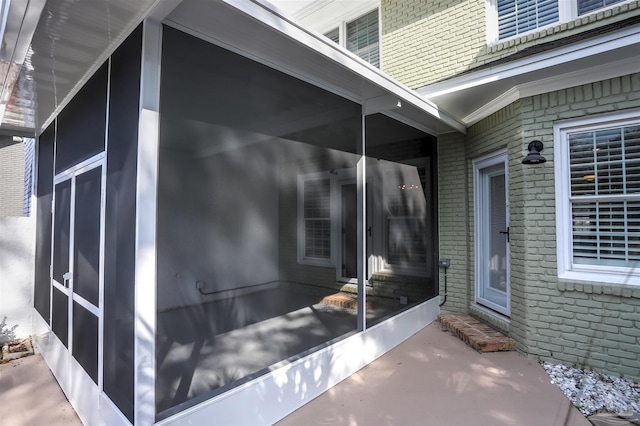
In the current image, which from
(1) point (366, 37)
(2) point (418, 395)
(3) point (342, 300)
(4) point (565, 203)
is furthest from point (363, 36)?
(2) point (418, 395)

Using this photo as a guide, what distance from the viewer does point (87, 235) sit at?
9.10ft

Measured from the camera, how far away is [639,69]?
3.23 metres

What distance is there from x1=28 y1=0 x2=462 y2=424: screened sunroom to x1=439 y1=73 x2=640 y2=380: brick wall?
1.07 m

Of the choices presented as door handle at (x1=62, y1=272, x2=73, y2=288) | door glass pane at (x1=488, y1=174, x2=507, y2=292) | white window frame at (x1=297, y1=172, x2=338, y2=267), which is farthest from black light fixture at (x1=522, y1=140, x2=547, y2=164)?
door handle at (x1=62, y1=272, x2=73, y2=288)

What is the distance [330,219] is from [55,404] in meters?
4.63

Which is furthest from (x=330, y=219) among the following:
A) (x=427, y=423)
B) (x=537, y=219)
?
(x=427, y=423)

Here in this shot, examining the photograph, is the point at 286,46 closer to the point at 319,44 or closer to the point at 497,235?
the point at 319,44

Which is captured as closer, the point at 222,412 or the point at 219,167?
the point at 222,412

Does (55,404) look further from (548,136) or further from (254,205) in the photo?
(548,136)

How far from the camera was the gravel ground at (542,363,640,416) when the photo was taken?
2826mm

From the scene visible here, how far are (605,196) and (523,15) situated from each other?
2.85 meters

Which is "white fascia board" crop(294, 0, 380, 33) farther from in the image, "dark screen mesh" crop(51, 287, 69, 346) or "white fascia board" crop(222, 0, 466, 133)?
"dark screen mesh" crop(51, 287, 69, 346)

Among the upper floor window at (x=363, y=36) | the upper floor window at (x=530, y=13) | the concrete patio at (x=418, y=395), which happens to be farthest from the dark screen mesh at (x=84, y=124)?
the upper floor window at (x=530, y=13)

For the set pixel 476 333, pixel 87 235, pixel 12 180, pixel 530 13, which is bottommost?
pixel 476 333
